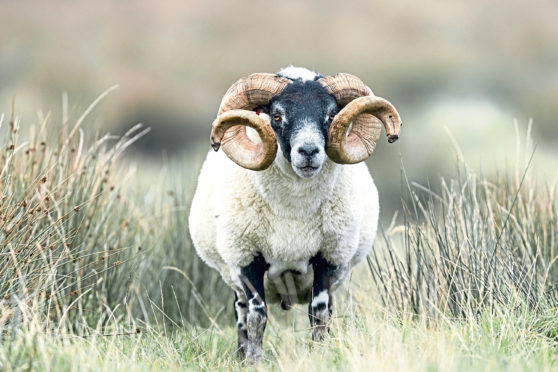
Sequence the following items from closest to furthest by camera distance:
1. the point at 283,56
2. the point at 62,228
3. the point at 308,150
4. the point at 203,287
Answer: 1. the point at 308,150
2. the point at 62,228
3. the point at 203,287
4. the point at 283,56

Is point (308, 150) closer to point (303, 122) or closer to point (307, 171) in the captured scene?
point (307, 171)

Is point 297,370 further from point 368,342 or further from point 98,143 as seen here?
point 98,143

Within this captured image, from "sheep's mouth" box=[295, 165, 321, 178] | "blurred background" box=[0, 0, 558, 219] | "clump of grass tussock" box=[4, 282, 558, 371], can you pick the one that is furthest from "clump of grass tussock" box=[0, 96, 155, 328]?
"blurred background" box=[0, 0, 558, 219]

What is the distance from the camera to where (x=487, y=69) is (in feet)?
123

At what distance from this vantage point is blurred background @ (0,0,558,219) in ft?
99.0

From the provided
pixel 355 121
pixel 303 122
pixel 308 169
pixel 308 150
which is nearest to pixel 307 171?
pixel 308 169

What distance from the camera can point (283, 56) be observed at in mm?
35406

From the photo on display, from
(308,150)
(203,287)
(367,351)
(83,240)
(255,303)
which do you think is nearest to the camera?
(367,351)

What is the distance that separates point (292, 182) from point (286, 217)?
0.27m

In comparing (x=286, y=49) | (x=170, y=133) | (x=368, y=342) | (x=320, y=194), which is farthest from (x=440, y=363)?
(x=286, y=49)

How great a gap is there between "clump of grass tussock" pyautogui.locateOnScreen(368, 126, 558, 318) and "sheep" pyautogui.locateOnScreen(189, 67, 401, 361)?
424mm

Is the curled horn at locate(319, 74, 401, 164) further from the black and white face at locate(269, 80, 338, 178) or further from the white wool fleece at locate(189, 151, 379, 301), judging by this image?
the white wool fleece at locate(189, 151, 379, 301)

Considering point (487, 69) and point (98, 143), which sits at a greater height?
point (487, 69)

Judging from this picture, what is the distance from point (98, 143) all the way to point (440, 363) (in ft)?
12.1
